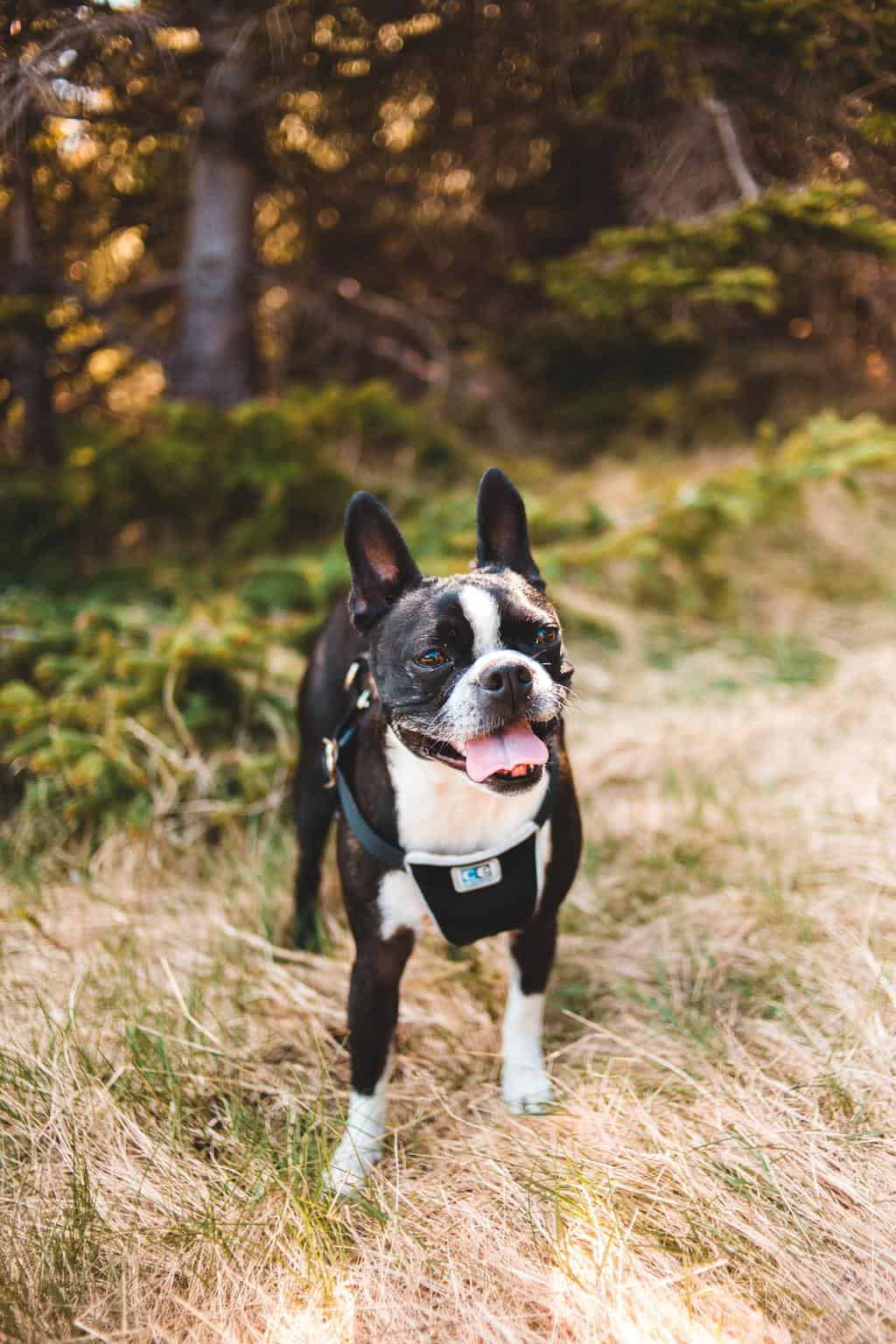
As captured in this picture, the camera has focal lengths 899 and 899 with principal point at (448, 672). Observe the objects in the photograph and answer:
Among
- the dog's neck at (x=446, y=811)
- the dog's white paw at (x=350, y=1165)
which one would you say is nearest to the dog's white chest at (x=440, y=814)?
the dog's neck at (x=446, y=811)

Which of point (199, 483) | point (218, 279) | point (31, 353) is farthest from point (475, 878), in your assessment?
point (218, 279)

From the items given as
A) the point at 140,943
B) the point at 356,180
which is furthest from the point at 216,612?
the point at 356,180

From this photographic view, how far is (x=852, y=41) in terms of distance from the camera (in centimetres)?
286

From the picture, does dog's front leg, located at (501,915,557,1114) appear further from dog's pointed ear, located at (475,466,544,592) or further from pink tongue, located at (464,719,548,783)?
dog's pointed ear, located at (475,466,544,592)

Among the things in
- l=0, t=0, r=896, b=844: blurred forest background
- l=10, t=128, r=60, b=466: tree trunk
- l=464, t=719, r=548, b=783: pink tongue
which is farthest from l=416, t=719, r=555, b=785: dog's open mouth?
l=10, t=128, r=60, b=466: tree trunk

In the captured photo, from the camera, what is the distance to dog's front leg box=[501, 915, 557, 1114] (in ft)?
7.57

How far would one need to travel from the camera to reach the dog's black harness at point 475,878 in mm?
2033

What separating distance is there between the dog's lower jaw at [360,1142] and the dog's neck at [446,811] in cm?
64

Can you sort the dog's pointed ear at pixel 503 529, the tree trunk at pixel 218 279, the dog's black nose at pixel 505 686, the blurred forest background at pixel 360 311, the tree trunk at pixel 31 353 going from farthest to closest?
the tree trunk at pixel 218 279
the tree trunk at pixel 31 353
the blurred forest background at pixel 360 311
the dog's pointed ear at pixel 503 529
the dog's black nose at pixel 505 686

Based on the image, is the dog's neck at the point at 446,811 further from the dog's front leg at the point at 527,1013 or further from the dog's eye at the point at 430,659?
the dog's front leg at the point at 527,1013

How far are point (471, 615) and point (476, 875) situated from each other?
0.59 m

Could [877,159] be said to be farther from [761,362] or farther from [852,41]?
[761,362]

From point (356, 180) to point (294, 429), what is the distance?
9.25 feet

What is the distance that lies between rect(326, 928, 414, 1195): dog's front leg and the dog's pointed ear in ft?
3.08
